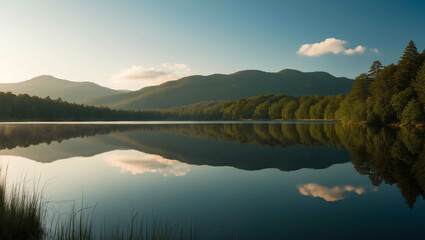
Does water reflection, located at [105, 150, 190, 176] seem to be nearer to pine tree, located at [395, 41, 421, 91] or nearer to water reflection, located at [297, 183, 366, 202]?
water reflection, located at [297, 183, 366, 202]

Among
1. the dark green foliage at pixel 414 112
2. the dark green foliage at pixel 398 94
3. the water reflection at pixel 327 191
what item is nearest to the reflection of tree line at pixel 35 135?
the water reflection at pixel 327 191

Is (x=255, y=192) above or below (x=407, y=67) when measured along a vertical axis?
below

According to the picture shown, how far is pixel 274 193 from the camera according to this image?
1205 cm

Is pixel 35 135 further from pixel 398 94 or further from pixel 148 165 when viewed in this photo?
pixel 398 94

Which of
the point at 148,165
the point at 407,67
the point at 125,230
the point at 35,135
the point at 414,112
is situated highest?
the point at 407,67

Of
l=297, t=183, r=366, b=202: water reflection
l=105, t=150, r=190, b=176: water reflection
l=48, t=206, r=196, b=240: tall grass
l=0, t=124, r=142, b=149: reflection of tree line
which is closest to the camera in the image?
l=48, t=206, r=196, b=240: tall grass

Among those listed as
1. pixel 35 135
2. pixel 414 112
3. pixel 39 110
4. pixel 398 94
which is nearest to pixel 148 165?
pixel 35 135

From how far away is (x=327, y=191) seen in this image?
12352 millimetres

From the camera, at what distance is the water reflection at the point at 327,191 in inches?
452

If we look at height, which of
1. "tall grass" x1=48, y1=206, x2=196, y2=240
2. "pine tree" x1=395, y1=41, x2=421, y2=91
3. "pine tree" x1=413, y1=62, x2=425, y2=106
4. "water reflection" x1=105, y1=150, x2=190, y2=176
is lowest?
"water reflection" x1=105, y1=150, x2=190, y2=176

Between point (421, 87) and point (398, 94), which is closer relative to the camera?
point (421, 87)

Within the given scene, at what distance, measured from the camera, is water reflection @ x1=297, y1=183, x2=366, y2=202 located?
11.5 m

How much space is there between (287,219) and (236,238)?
233 centimetres

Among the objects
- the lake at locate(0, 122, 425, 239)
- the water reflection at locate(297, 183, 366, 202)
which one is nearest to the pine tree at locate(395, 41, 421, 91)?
the lake at locate(0, 122, 425, 239)
